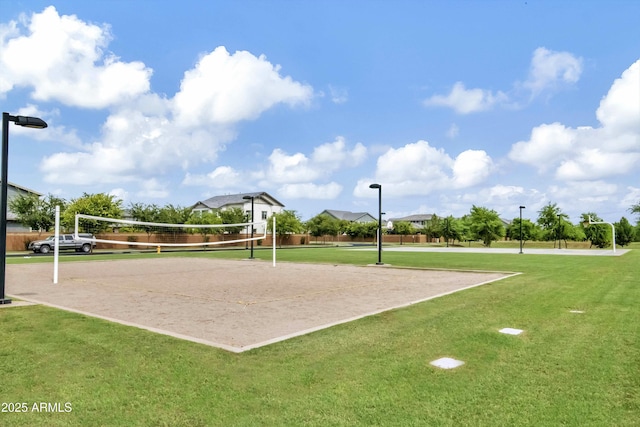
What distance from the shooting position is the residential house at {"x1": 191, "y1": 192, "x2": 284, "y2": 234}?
270 feet

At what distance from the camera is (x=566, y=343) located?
6230mm

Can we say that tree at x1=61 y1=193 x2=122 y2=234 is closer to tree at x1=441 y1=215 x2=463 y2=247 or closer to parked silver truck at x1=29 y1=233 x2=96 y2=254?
parked silver truck at x1=29 y1=233 x2=96 y2=254

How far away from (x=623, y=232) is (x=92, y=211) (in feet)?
223

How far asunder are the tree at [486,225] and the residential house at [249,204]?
36722 mm

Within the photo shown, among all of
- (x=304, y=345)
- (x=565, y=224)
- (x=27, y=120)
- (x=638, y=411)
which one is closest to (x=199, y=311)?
(x=304, y=345)

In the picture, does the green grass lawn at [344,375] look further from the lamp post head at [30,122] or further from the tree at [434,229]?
the tree at [434,229]

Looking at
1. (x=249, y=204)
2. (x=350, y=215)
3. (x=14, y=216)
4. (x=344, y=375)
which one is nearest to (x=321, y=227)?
(x=249, y=204)

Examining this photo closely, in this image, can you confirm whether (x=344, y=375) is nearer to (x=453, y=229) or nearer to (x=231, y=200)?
(x=453, y=229)

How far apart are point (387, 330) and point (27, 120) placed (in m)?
8.96

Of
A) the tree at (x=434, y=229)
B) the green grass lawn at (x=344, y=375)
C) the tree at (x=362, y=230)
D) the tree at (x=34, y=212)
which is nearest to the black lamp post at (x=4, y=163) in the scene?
the green grass lawn at (x=344, y=375)

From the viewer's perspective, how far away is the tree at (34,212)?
1803 inches

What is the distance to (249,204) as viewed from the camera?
8206 cm

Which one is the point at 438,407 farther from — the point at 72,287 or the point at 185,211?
the point at 185,211

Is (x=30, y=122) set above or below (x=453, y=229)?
above
